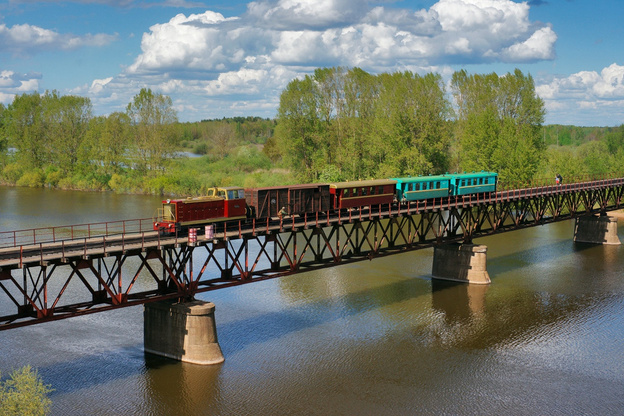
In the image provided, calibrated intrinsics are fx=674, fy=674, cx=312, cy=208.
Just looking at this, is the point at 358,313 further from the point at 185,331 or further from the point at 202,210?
the point at 185,331

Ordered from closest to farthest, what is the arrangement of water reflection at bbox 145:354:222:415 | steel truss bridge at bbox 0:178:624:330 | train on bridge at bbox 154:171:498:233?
1. water reflection at bbox 145:354:222:415
2. steel truss bridge at bbox 0:178:624:330
3. train on bridge at bbox 154:171:498:233

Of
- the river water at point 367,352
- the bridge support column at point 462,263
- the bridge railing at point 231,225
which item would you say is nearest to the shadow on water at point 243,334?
the river water at point 367,352

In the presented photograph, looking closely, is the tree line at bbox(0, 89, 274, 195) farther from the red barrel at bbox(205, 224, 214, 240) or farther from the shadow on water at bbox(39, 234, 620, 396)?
the red barrel at bbox(205, 224, 214, 240)

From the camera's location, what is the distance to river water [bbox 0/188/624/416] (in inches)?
1384

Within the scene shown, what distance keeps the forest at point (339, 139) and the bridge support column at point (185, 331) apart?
197ft

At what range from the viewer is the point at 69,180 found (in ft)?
471

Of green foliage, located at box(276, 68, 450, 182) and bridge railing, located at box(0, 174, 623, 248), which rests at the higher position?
green foliage, located at box(276, 68, 450, 182)

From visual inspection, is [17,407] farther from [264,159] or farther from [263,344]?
[264,159]

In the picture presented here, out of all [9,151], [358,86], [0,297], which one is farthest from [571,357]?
[9,151]

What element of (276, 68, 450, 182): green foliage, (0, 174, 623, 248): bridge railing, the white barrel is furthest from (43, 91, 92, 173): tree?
the white barrel

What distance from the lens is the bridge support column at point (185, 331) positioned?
38750mm

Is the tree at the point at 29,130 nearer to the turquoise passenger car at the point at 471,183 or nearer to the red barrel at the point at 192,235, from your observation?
the turquoise passenger car at the point at 471,183

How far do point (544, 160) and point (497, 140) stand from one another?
1089 cm

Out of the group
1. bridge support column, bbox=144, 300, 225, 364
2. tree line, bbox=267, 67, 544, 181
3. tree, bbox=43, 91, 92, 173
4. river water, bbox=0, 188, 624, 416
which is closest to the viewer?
river water, bbox=0, 188, 624, 416
